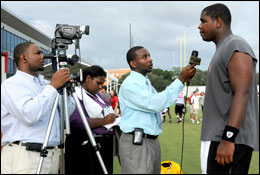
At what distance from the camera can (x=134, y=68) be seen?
2.95 m

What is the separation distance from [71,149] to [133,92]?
1.27 metres

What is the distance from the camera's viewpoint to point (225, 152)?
1.85 meters

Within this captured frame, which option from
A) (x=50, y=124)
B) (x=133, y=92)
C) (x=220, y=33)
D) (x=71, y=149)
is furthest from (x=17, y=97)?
(x=220, y=33)

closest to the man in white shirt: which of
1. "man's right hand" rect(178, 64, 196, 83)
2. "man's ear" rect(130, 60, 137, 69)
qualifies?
"man's ear" rect(130, 60, 137, 69)

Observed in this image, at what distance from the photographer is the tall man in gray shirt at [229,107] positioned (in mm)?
1844

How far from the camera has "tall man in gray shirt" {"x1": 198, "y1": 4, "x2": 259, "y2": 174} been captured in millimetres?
1844

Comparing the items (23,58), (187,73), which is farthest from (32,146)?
(187,73)

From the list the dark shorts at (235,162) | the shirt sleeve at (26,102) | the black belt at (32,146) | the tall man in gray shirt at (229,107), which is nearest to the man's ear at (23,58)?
the shirt sleeve at (26,102)

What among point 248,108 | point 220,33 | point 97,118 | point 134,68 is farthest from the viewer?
point 97,118

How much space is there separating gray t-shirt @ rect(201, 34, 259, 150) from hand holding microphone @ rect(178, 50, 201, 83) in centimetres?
41

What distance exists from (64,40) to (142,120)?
3.43 feet

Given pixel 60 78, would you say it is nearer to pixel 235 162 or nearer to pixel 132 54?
pixel 132 54

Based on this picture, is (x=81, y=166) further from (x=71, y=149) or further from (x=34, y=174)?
(x=34, y=174)

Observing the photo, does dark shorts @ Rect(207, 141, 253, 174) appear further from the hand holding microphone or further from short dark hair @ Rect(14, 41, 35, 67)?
short dark hair @ Rect(14, 41, 35, 67)
